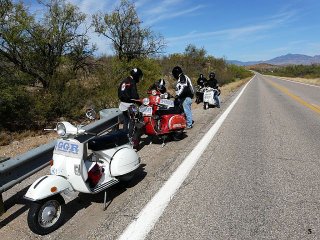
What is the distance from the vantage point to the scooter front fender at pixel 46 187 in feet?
13.5

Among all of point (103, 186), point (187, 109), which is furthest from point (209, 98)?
point (103, 186)

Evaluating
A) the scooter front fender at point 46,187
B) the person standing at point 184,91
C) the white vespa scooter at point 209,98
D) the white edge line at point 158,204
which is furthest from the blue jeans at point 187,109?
the scooter front fender at point 46,187

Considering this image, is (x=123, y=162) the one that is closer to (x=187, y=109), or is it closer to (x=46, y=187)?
(x=46, y=187)

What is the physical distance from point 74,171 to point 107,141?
85 centimetres

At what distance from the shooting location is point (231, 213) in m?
4.45

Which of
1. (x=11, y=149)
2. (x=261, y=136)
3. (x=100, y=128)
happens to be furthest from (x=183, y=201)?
(x=11, y=149)

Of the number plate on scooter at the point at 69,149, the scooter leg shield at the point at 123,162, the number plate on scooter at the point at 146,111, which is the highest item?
the number plate on scooter at the point at 69,149

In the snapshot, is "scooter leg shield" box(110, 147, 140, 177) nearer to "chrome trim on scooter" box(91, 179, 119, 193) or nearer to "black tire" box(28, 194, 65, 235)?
"chrome trim on scooter" box(91, 179, 119, 193)

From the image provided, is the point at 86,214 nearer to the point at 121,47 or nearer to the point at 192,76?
the point at 121,47

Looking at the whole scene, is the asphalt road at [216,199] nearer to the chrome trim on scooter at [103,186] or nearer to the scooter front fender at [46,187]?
the chrome trim on scooter at [103,186]

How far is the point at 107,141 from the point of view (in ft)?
17.4

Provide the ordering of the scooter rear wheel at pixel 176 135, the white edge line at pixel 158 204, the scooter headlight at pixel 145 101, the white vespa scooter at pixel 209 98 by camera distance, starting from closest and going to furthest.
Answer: the white edge line at pixel 158 204 < the scooter headlight at pixel 145 101 < the scooter rear wheel at pixel 176 135 < the white vespa scooter at pixel 209 98

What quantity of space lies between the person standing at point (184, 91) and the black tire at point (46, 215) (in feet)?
22.1

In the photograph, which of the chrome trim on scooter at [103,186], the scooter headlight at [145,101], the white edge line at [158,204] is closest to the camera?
the white edge line at [158,204]
